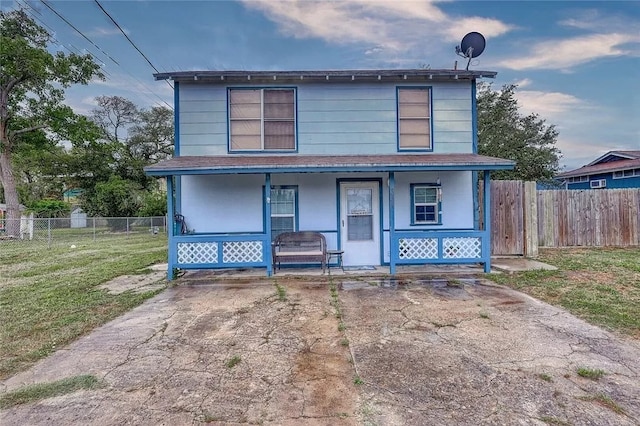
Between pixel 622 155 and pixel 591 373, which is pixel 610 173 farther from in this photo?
pixel 591 373

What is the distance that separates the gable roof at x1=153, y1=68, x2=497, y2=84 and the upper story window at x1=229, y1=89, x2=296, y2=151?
323 mm

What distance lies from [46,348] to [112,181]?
78.6 ft

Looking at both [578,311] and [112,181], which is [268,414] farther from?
[112,181]

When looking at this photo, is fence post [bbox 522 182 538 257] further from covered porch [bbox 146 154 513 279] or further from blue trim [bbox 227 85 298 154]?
blue trim [bbox 227 85 298 154]

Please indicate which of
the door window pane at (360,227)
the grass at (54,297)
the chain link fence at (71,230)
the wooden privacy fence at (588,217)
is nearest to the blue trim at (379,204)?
the door window pane at (360,227)

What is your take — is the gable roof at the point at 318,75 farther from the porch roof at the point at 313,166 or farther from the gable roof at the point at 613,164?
the gable roof at the point at 613,164

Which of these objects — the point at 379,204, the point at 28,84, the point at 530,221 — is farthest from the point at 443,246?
the point at 28,84

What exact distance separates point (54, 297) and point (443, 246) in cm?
797

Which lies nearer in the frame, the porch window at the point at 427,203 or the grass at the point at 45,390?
the grass at the point at 45,390

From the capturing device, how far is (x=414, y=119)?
29.1 ft

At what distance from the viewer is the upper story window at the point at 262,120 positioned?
28.5 ft

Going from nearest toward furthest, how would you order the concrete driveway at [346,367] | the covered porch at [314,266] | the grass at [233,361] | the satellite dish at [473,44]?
the concrete driveway at [346,367]
the grass at [233,361]
the covered porch at [314,266]
the satellite dish at [473,44]

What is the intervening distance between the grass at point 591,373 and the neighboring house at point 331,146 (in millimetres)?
5244

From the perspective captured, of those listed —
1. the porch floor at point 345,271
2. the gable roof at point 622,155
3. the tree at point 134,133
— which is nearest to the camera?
the porch floor at point 345,271
